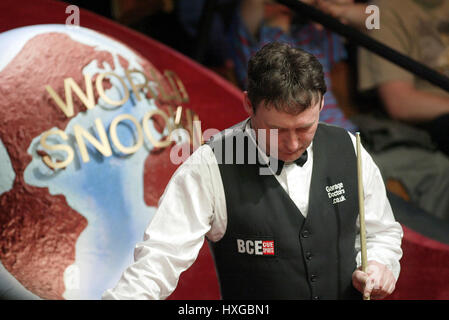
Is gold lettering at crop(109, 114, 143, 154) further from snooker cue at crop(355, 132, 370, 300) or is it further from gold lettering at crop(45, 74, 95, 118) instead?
snooker cue at crop(355, 132, 370, 300)

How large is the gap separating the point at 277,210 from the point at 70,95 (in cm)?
74

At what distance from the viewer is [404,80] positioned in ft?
8.72

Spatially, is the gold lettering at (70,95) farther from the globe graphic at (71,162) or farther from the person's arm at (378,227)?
the person's arm at (378,227)

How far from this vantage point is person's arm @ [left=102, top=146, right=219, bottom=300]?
1.26 m

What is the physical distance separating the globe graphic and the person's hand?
719 millimetres

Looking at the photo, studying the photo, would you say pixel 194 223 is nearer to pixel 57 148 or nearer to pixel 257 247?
pixel 257 247

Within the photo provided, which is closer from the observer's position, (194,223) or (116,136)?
(194,223)

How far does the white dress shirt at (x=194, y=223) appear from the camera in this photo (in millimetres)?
1276

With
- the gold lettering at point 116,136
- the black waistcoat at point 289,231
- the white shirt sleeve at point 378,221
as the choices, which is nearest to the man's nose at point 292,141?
the black waistcoat at point 289,231

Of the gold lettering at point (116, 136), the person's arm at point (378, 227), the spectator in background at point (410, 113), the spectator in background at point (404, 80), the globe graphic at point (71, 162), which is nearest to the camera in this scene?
the person's arm at point (378, 227)

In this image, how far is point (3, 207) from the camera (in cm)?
165

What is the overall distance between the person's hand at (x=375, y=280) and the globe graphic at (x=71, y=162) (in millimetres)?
719

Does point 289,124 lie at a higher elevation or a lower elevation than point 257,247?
higher

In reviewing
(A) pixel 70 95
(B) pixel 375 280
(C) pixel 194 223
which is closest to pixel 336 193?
(B) pixel 375 280
